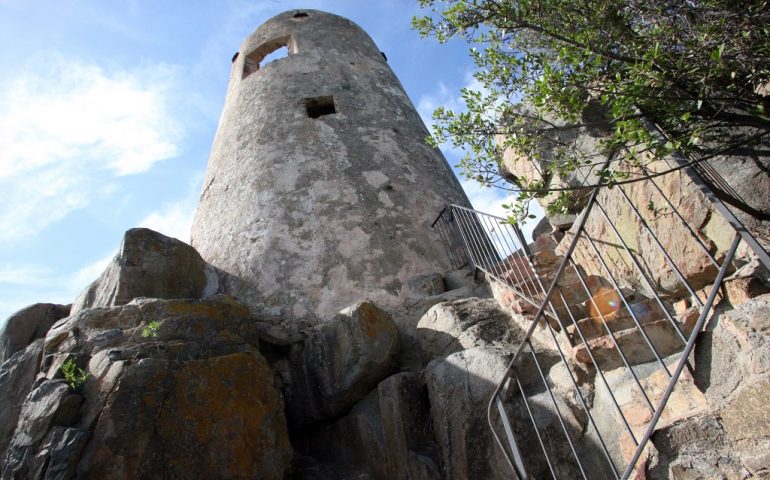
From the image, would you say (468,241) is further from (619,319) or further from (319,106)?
(319,106)

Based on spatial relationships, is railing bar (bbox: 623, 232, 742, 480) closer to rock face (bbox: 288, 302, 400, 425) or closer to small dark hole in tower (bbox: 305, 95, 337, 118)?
rock face (bbox: 288, 302, 400, 425)

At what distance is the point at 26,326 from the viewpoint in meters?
4.78

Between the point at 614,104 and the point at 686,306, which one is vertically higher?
the point at 614,104

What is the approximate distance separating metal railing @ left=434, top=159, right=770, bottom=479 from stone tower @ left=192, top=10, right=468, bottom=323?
1854mm

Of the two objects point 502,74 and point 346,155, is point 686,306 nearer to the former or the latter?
point 502,74

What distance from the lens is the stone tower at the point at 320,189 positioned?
4.96 m

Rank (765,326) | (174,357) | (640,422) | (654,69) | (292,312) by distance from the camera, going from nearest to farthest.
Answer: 1. (765,326)
2. (640,422)
3. (654,69)
4. (174,357)
5. (292,312)

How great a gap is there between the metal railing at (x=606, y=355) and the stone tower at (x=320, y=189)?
6.08 feet

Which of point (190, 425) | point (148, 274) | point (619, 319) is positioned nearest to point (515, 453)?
point (619, 319)

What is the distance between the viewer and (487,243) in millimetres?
4887

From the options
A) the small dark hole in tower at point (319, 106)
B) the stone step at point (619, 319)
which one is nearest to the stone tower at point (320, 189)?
the small dark hole in tower at point (319, 106)

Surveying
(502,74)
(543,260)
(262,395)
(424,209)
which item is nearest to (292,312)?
(262,395)

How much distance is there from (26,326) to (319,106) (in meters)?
4.47

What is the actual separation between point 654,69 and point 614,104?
46cm
